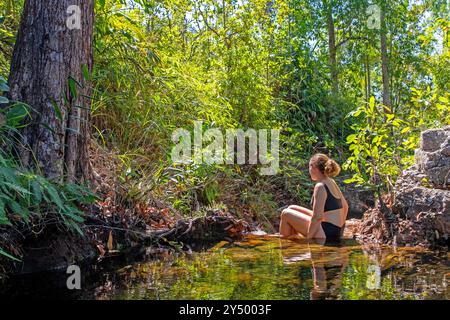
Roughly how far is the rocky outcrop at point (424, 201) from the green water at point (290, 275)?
0.38 m

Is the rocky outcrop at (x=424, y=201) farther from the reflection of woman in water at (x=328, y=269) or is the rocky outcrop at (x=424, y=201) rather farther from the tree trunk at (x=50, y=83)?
the tree trunk at (x=50, y=83)

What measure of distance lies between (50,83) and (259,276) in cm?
229

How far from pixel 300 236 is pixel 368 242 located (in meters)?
0.86

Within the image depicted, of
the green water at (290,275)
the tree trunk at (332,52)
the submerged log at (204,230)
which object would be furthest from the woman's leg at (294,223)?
the tree trunk at (332,52)

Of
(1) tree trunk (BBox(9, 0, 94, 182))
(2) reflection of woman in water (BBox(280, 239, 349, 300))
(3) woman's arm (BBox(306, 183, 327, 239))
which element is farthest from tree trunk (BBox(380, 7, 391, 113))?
(1) tree trunk (BBox(9, 0, 94, 182))

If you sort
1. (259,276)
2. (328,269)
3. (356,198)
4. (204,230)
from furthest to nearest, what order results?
(356,198)
(204,230)
(328,269)
(259,276)

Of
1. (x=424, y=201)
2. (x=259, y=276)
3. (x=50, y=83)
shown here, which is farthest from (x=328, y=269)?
(x=50, y=83)

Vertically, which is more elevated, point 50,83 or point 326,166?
point 50,83

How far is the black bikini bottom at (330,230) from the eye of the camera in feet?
20.3

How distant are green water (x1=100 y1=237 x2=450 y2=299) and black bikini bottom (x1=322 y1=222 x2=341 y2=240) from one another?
688mm

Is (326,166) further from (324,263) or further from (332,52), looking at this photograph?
(332,52)

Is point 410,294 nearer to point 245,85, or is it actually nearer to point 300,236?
point 300,236

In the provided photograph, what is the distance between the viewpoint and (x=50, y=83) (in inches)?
177
